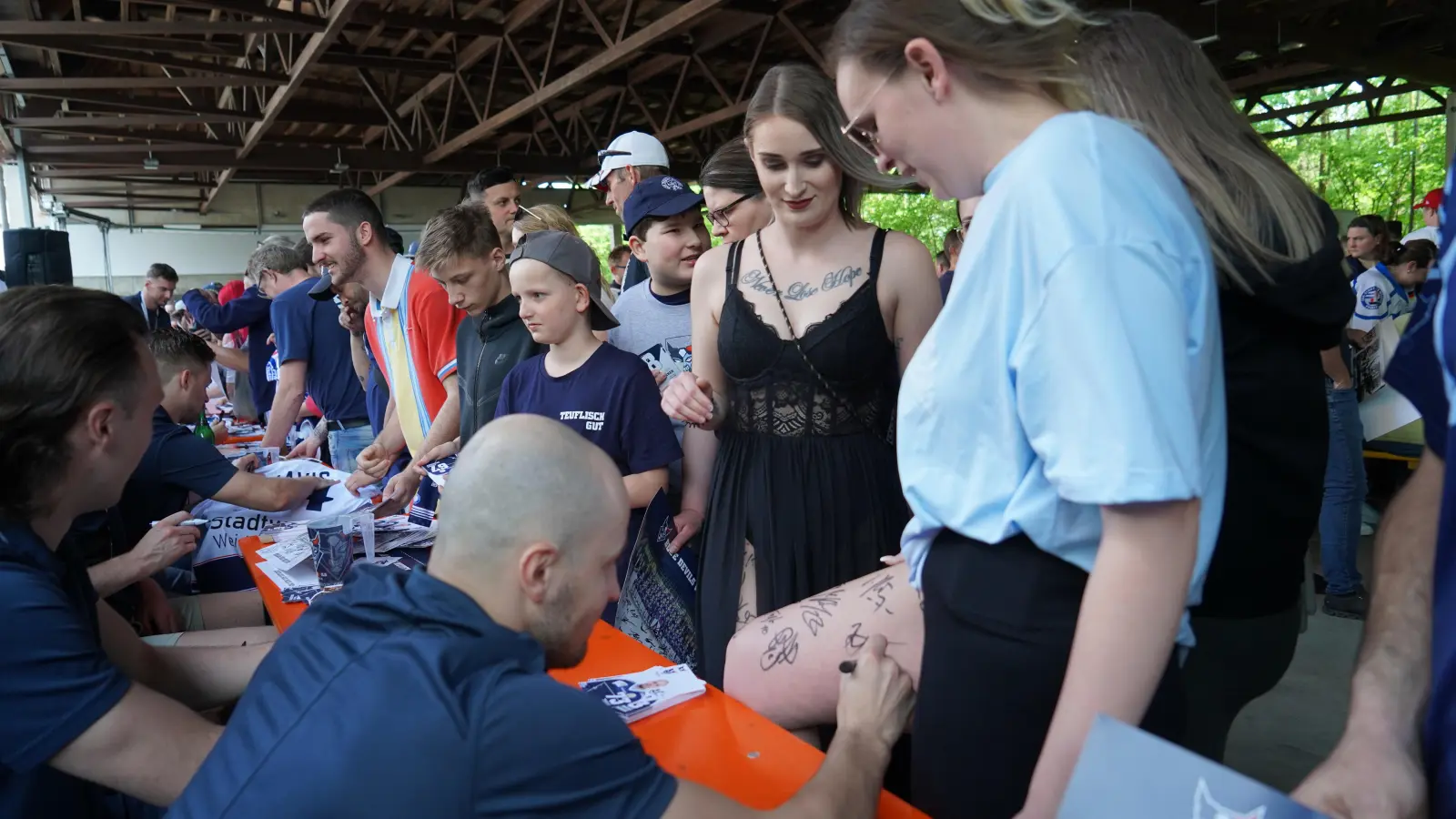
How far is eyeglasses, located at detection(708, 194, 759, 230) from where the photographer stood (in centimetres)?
238

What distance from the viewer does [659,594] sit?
175 centimetres

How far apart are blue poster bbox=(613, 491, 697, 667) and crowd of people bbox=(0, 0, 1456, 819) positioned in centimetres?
12

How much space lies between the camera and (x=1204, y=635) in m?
0.96

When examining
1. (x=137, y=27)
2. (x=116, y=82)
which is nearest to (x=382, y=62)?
(x=116, y=82)

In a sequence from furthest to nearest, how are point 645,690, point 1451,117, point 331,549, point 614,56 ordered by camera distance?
point 1451,117 → point 614,56 → point 331,549 → point 645,690

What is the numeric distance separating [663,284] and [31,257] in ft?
15.2

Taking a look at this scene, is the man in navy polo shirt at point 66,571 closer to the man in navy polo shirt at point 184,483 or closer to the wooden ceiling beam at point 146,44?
the man in navy polo shirt at point 184,483

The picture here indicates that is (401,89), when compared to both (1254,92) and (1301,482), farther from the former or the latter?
(1301,482)

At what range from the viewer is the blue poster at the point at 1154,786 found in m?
0.58

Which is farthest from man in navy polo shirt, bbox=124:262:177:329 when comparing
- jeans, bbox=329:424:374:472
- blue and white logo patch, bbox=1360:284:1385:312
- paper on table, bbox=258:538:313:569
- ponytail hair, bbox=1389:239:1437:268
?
ponytail hair, bbox=1389:239:1437:268

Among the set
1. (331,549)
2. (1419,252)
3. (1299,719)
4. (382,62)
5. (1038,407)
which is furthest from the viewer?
(382,62)

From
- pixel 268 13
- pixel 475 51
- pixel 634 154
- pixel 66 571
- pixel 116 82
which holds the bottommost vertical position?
pixel 66 571

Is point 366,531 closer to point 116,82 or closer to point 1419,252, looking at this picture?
point 1419,252

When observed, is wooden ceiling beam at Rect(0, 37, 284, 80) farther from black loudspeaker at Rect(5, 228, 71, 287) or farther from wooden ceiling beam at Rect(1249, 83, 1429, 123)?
wooden ceiling beam at Rect(1249, 83, 1429, 123)
